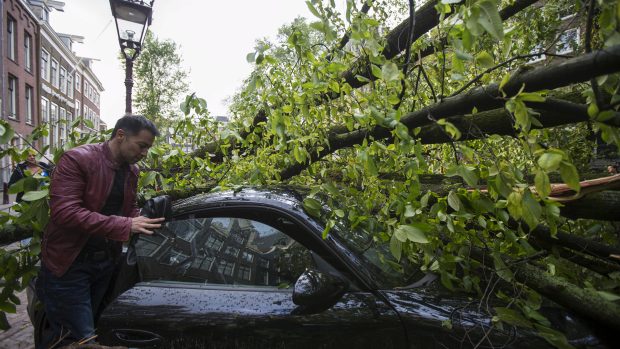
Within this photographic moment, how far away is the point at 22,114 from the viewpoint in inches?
965

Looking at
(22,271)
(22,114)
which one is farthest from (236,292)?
(22,114)

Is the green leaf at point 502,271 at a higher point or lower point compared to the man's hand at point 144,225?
lower

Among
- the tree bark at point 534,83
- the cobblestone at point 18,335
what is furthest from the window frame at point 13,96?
the tree bark at point 534,83

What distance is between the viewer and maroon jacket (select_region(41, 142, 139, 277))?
7.20 feet

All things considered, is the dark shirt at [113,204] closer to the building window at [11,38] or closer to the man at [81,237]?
the man at [81,237]

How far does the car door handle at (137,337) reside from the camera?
6.80ft

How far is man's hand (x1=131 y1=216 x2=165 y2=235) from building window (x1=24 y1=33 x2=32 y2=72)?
30587mm

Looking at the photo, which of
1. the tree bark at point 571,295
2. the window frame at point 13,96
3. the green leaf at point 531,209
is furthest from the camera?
the window frame at point 13,96

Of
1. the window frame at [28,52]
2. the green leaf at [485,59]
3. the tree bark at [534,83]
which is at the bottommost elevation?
the tree bark at [534,83]

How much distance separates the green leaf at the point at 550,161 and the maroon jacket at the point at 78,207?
202 cm

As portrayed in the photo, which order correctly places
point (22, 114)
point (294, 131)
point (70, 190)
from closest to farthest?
point (70, 190)
point (294, 131)
point (22, 114)

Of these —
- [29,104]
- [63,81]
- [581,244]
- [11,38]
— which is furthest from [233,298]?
[63,81]

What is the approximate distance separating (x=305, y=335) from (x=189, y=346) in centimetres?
62

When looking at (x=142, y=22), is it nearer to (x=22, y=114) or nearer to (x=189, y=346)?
(x=189, y=346)
